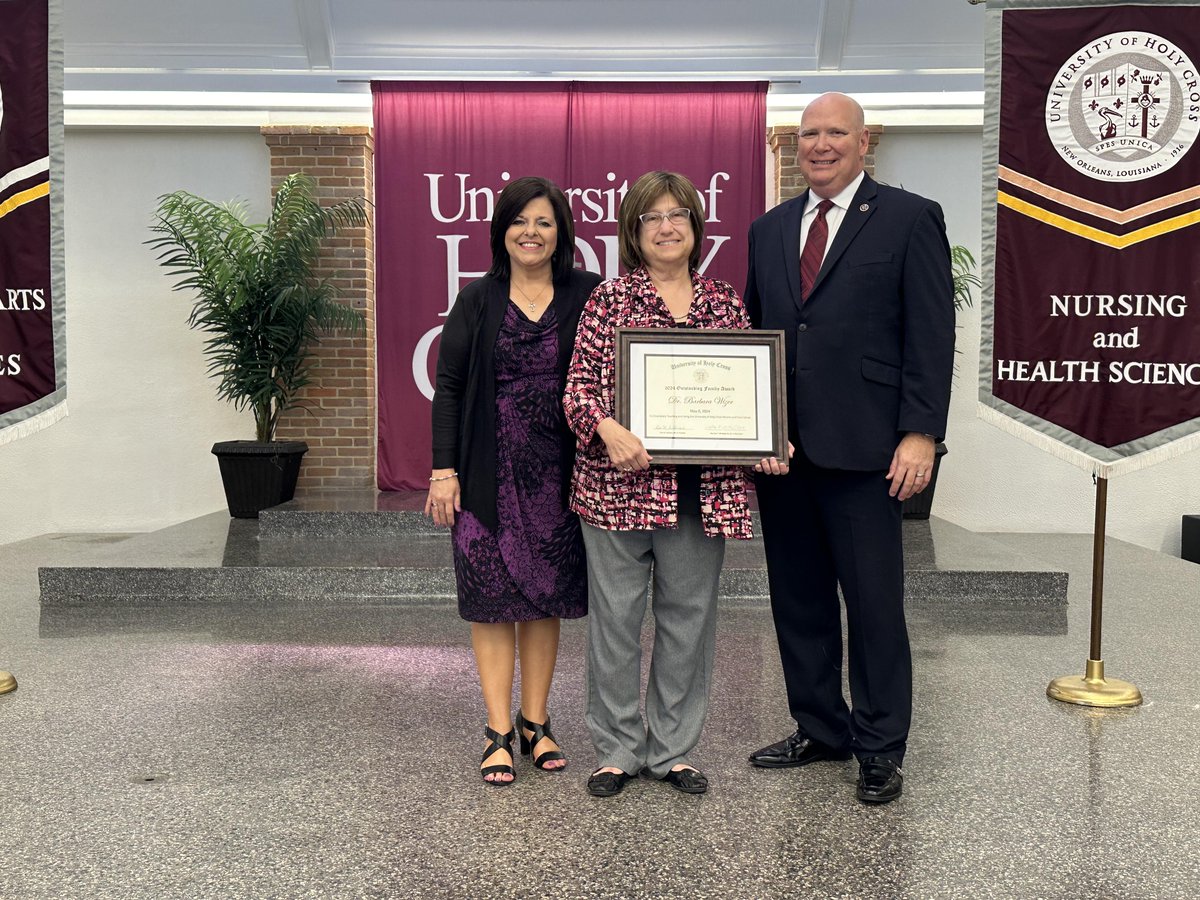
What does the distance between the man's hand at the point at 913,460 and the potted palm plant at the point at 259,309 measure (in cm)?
484

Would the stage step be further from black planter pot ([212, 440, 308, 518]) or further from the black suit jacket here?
the black suit jacket

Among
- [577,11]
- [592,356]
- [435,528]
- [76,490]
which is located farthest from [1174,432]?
[76,490]

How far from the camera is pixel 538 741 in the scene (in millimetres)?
2893

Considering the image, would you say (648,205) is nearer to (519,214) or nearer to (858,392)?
(519,214)

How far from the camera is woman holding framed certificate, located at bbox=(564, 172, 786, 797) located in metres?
2.54

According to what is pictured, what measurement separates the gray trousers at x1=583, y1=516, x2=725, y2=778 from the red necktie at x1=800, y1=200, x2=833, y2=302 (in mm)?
653

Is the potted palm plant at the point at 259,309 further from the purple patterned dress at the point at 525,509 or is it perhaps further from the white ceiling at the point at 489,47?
the purple patterned dress at the point at 525,509

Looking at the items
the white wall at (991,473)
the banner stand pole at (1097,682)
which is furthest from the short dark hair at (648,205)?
the white wall at (991,473)

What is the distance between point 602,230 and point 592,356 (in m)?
5.01

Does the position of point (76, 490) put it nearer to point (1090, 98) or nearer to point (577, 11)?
point (577, 11)

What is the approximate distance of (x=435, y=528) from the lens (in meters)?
6.09

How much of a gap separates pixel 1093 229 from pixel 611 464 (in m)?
1.88

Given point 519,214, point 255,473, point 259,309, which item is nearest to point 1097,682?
point 519,214

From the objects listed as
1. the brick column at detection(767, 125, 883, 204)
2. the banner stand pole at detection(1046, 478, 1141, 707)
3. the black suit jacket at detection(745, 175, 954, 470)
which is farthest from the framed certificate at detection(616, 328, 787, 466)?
the brick column at detection(767, 125, 883, 204)
